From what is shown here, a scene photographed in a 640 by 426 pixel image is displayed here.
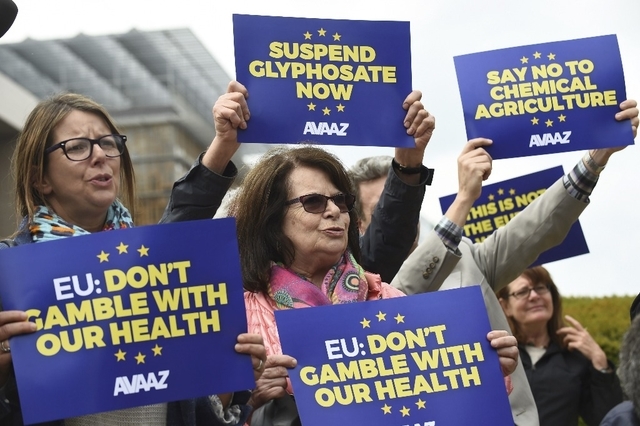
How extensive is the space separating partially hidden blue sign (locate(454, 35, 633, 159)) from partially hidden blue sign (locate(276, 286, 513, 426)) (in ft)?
4.09

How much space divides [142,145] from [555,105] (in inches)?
1418

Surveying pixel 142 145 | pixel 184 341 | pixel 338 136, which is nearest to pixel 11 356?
pixel 184 341

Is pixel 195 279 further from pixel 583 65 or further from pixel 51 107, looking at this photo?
pixel 583 65

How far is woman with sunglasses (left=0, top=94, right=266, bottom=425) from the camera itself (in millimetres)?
3676

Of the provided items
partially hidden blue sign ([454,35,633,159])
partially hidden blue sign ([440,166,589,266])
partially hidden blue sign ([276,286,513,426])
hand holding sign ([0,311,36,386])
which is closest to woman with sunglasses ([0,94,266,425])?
partially hidden blue sign ([276,286,513,426])

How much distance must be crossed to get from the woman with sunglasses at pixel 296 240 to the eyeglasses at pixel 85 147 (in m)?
0.53

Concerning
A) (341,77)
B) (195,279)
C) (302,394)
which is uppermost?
(341,77)

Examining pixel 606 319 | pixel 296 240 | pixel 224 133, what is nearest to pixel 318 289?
pixel 296 240

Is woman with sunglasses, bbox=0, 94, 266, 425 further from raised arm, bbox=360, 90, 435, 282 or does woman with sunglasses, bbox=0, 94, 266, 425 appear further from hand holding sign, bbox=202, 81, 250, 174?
raised arm, bbox=360, 90, 435, 282

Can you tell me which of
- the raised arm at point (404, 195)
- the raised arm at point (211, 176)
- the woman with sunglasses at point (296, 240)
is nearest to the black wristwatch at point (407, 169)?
the raised arm at point (404, 195)

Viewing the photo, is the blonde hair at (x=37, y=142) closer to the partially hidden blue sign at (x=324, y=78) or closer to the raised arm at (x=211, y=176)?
the raised arm at (x=211, y=176)

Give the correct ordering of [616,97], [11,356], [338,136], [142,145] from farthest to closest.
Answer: [142,145] < [616,97] < [338,136] < [11,356]

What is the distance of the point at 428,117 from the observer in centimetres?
433

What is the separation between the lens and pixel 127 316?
3.42 m
